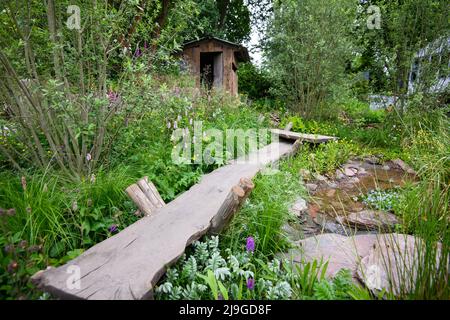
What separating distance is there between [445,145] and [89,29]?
5317 mm

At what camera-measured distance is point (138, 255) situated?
1.77 metres

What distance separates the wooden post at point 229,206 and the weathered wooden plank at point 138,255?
0.08m

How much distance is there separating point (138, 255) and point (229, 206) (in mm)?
742

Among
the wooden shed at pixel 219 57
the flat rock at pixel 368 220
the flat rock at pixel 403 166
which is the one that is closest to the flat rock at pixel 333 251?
the flat rock at pixel 368 220

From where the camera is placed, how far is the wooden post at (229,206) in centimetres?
206

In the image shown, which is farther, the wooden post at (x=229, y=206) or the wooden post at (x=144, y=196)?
the wooden post at (x=144, y=196)

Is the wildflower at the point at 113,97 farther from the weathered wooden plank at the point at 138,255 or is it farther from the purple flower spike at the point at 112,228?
the purple flower spike at the point at 112,228

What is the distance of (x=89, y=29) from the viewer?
117 inches

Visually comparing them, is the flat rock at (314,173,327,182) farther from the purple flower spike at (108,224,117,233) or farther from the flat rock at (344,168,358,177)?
the purple flower spike at (108,224,117,233)

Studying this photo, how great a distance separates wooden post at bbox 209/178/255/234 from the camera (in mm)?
2062

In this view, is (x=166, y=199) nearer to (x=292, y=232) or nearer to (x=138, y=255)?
(x=138, y=255)

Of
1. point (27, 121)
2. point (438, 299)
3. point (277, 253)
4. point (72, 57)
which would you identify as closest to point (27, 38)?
point (72, 57)

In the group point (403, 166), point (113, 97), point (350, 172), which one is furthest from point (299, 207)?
point (403, 166)
